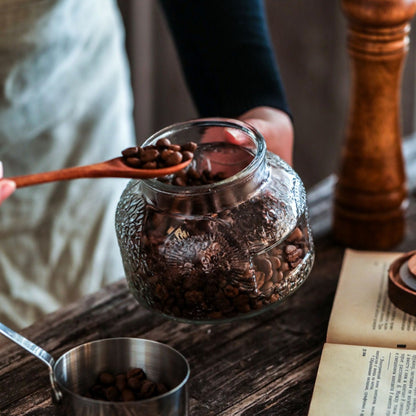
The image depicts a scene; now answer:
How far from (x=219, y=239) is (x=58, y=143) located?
0.61 metres

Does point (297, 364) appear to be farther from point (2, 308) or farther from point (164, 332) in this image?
point (2, 308)

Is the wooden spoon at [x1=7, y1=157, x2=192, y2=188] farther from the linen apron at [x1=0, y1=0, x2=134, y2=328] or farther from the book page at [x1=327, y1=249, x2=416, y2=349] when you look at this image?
the linen apron at [x1=0, y1=0, x2=134, y2=328]

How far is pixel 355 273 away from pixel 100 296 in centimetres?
32

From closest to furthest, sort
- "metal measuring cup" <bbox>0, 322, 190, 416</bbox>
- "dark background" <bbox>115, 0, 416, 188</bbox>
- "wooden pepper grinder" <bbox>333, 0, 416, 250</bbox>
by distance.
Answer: "metal measuring cup" <bbox>0, 322, 190, 416</bbox>, "wooden pepper grinder" <bbox>333, 0, 416, 250</bbox>, "dark background" <bbox>115, 0, 416, 188</bbox>

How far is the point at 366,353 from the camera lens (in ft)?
2.47

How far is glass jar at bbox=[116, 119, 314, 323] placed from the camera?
2.37ft

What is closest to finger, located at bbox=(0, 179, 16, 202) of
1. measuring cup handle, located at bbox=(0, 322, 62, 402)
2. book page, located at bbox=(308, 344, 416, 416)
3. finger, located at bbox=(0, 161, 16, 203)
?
finger, located at bbox=(0, 161, 16, 203)

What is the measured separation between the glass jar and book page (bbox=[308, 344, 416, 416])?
3.5 inches

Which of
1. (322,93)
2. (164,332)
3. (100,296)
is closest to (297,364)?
(164,332)

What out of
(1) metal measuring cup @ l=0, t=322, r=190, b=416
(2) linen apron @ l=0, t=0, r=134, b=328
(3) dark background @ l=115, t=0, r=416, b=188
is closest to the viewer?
(1) metal measuring cup @ l=0, t=322, r=190, b=416

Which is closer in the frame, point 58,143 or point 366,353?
point 366,353

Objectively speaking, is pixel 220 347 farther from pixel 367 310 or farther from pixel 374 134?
pixel 374 134

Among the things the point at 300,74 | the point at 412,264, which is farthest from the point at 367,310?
the point at 300,74

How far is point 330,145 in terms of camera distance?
7.65ft
